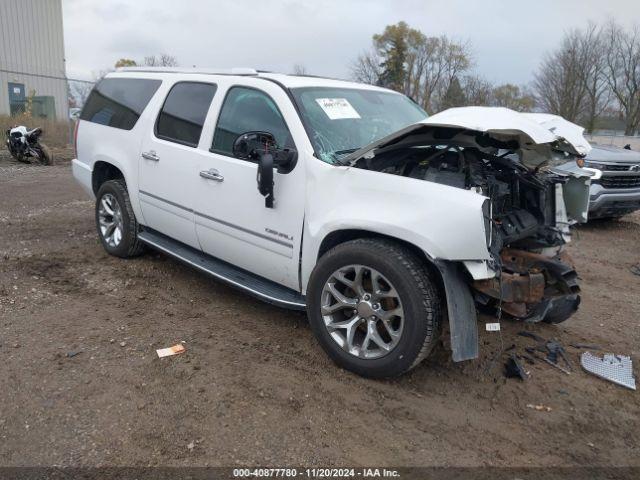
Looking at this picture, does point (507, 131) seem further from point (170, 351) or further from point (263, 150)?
point (170, 351)

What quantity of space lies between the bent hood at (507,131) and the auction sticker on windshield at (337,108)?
534 millimetres

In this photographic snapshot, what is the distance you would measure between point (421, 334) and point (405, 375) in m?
0.58

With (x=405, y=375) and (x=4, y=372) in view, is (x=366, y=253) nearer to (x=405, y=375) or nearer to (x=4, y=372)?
(x=405, y=375)

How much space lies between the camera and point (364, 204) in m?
3.18

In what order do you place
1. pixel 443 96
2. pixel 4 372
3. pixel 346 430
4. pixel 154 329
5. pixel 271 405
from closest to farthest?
1. pixel 346 430
2. pixel 271 405
3. pixel 4 372
4. pixel 154 329
5. pixel 443 96

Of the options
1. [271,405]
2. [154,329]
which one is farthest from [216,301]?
[271,405]

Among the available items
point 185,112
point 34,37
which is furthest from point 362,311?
point 34,37

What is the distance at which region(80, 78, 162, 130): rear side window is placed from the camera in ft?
16.2

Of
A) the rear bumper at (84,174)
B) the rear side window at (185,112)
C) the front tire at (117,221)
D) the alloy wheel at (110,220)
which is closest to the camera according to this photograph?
the rear side window at (185,112)

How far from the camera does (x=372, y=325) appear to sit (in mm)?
3199

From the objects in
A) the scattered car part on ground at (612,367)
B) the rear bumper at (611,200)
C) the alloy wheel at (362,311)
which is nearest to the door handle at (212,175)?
the alloy wheel at (362,311)

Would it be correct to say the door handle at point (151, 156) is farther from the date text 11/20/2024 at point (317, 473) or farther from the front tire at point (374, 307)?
the date text 11/20/2024 at point (317, 473)

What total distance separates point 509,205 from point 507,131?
35.4 inches

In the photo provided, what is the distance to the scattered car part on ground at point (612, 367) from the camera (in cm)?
348
